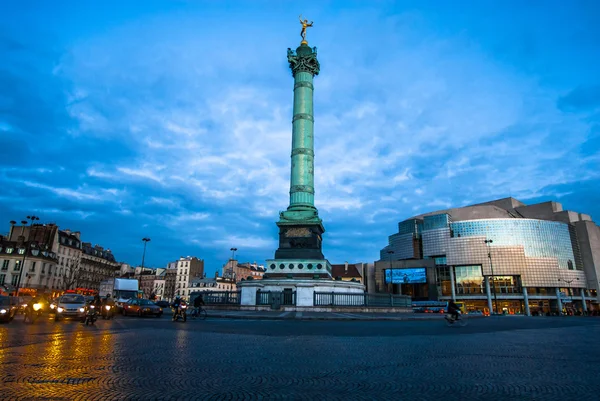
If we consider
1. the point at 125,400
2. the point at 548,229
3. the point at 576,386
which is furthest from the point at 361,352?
the point at 548,229

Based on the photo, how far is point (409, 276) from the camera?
100 metres

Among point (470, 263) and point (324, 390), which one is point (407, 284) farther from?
point (324, 390)

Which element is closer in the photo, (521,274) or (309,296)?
(309,296)

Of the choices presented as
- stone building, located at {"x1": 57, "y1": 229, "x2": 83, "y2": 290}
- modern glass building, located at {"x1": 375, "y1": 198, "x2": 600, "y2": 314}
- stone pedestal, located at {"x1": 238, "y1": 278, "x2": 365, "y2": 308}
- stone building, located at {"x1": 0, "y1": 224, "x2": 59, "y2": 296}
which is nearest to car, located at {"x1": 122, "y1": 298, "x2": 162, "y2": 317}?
stone pedestal, located at {"x1": 238, "y1": 278, "x2": 365, "y2": 308}

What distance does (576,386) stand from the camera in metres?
5.60

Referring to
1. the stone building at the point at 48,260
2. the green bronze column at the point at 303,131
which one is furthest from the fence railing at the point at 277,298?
the stone building at the point at 48,260

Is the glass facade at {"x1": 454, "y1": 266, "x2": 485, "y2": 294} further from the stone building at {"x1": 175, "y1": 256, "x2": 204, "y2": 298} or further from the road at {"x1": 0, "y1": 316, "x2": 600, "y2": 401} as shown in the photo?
the road at {"x1": 0, "y1": 316, "x2": 600, "y2": 401}

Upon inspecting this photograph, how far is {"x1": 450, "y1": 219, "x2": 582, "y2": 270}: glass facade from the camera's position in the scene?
331 ft

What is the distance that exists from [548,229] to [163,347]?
11534cm

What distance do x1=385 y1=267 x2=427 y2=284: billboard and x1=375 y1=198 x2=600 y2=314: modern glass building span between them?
0.38 metres

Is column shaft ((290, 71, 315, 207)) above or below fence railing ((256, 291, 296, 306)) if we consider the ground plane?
above

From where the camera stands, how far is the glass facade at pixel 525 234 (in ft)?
331

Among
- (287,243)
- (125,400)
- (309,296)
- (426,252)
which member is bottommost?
(125,400)

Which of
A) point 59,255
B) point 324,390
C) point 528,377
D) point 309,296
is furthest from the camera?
point 59,255
